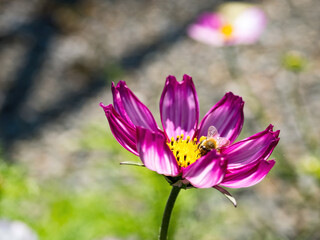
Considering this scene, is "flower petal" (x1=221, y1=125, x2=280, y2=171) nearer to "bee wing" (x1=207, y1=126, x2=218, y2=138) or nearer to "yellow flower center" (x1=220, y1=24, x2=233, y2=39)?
"bee wing" (x1=207, y1=126, x2=218, y2=138)

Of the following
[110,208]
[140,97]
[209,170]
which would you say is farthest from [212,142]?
[140,97]

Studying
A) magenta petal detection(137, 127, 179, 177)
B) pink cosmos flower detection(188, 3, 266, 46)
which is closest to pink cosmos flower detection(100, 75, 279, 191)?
magenta petal detection(137, 127, 179, 177)

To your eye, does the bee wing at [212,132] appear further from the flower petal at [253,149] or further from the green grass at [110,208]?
the green grass at [110,208]

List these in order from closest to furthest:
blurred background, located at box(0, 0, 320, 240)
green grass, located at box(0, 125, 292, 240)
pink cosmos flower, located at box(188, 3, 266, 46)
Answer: green grass, located at box(0, 125, 292, 240)
blurred background, located at box(0, 0, 320, 240)
pink cosmos flower, located at box(188, 3, 266, 46)

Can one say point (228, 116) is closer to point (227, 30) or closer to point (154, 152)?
point (154, 152)

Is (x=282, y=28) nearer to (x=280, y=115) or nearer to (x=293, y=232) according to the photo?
(x=280, y=115)

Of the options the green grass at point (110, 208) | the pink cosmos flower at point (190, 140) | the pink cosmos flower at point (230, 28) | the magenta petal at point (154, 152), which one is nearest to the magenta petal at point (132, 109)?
the pink cosmos flower at point (190, 140)
